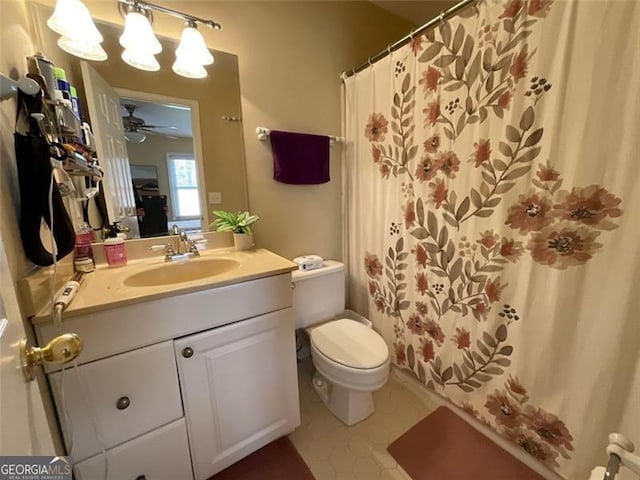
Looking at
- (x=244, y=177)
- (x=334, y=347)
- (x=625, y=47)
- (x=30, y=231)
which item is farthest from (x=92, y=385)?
(x=625, y=47)

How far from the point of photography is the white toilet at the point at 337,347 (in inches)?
47.9

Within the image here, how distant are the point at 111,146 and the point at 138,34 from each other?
1.52ft

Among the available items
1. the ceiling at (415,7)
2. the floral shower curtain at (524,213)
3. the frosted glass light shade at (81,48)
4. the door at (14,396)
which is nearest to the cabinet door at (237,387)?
the door at (14,396)

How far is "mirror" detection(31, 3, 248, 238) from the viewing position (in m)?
1.12

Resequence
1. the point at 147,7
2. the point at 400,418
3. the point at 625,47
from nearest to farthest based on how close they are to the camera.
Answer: the point at 625,47, the point at 147,7, the point at 400,418


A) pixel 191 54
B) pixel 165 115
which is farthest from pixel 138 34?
pixel 165 115

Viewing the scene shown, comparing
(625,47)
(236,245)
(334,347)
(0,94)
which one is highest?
(625,47)

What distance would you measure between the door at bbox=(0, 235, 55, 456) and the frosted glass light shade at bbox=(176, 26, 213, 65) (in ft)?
3.72

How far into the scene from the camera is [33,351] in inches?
18.9

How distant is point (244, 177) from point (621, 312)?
163 centimetres

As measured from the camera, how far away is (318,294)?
160 centimetres

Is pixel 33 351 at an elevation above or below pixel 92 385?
above

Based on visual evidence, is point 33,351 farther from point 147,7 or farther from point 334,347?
A: point 147,7

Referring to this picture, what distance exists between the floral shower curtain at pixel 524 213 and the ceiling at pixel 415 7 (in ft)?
2.11
